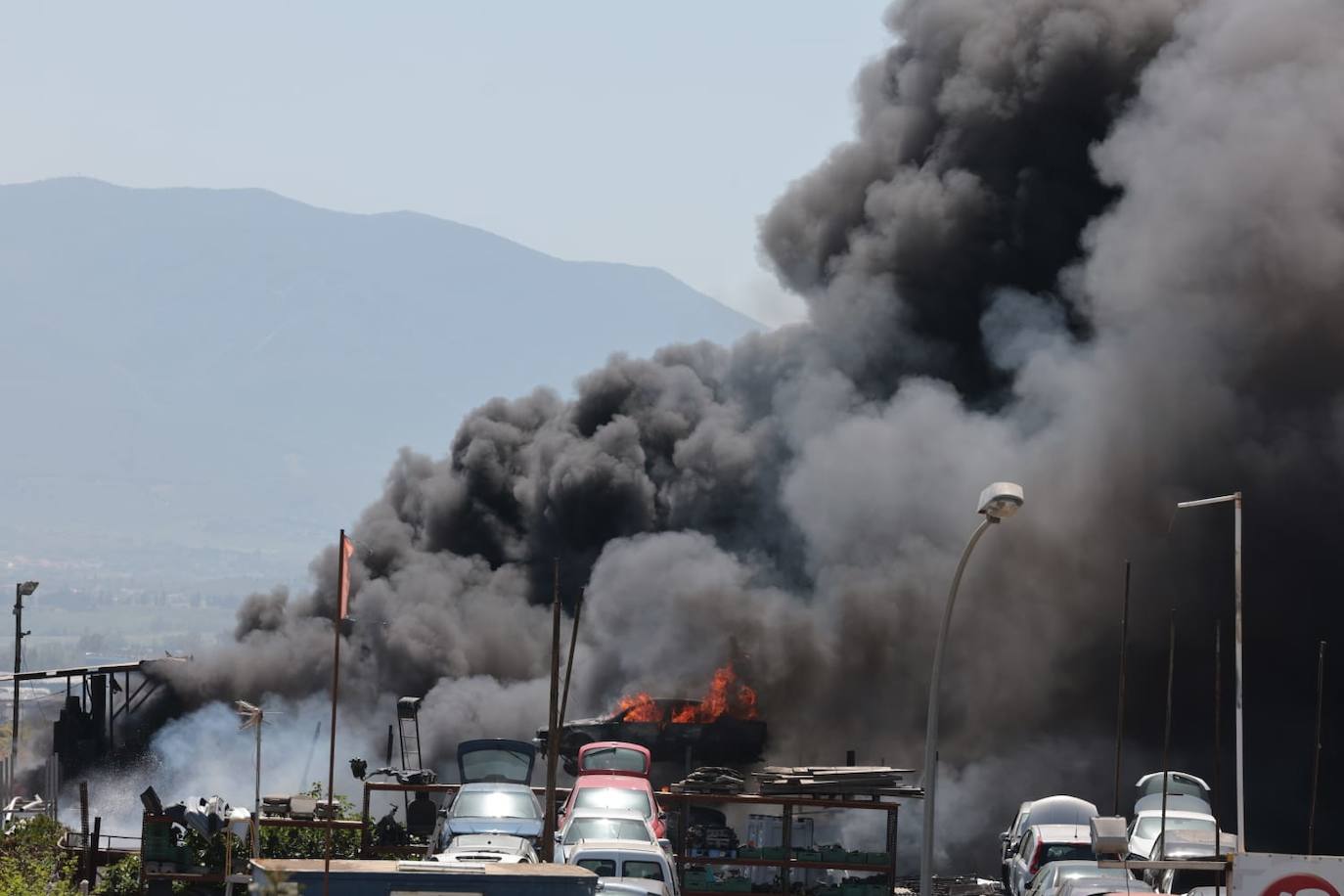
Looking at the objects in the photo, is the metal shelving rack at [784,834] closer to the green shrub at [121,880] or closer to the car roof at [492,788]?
the car roof at [492,788]

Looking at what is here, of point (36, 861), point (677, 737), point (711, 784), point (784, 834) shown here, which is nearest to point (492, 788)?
point (784, 834)

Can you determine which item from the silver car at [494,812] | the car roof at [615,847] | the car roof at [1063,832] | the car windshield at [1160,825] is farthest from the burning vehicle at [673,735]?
the car roof at [615,847]

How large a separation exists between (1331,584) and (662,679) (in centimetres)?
2000

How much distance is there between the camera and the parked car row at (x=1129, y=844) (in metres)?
27.8

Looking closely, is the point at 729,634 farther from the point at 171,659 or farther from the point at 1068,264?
the point at 171,659

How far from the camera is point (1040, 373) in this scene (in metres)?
59.9

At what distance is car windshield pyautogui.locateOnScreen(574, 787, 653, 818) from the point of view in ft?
104

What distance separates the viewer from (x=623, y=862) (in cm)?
2775

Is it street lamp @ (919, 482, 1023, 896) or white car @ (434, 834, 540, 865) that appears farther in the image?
white car @ (434, 834, 540, 865)

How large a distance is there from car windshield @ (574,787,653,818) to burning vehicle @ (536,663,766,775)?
1582 centimetres

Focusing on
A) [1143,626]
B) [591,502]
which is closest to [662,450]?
[591,502]

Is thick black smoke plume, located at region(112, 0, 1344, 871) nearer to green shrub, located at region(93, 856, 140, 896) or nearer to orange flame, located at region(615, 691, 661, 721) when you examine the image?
orange flame, located at region(615, 691, 661, 721)

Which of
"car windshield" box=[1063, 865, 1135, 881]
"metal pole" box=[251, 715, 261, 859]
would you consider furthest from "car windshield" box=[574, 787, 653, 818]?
"car windshield" box=[1063, 865, 1135, 881]

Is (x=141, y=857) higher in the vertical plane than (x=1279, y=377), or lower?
lower
